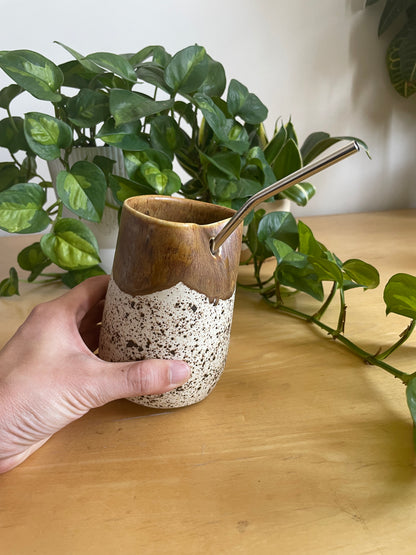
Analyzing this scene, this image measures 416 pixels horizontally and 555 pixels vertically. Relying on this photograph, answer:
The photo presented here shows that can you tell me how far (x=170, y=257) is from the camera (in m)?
0.38

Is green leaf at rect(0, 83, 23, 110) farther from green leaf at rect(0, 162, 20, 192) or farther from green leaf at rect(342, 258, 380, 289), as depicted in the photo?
green leaf at rect(342, 258, 380, 289)

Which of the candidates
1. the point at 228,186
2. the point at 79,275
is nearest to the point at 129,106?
the point at 228,186

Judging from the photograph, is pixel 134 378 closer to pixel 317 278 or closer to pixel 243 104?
pixel 317 278

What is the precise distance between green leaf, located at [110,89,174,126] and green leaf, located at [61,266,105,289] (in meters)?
0.21

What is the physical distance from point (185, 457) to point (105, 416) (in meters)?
0.09

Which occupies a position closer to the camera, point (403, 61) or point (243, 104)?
point (243, 104)

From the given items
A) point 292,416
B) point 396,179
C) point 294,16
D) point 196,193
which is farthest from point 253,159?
point 396,179

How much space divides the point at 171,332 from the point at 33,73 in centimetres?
33

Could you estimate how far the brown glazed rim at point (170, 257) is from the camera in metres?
0.38

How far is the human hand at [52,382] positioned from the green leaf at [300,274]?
0.22 metres

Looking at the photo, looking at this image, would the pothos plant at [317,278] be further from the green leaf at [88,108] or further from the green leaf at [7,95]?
the green leaf at [7,95]

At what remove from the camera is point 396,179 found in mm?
1209

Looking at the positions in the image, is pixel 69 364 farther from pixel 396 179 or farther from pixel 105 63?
pixel 396 179

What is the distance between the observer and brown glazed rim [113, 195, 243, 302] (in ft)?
1.24
